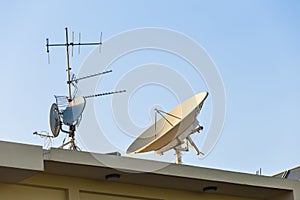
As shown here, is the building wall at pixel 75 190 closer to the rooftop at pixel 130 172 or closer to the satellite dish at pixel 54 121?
the rooftop at pixel 130 172

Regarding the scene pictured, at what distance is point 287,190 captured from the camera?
31.2 feet

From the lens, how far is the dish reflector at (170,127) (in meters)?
9.59

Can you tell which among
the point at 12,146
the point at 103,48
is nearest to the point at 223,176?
the point at 103,48

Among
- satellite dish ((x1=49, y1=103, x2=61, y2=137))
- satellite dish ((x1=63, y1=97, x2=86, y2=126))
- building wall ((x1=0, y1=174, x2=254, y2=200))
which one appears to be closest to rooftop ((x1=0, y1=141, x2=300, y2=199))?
building wall ((x1=0, y1=174, x2=254, y2=200))

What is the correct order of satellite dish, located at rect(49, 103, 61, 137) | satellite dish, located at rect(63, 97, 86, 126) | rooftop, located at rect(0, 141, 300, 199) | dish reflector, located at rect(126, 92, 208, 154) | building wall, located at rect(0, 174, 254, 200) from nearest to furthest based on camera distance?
rooftop, located at rect(0, 141, 300, 199) → building wall, located at rect(0, 174, 254, 200) → satellite dish, located at rect(49, 103, 61, 137) → satellite dish, located at rect(63, 97, 86, 126) → dish reflector, located at rect(126, 92, 208, 154)

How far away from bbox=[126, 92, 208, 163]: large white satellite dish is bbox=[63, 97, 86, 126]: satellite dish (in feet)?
3.84

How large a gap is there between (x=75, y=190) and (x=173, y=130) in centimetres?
201

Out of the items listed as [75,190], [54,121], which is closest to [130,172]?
[75,190]

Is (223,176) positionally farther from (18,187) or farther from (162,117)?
(18,187)

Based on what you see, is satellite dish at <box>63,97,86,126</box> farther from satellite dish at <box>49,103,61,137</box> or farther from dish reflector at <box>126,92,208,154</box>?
dish reflector at <box>126,92,208,154</box>

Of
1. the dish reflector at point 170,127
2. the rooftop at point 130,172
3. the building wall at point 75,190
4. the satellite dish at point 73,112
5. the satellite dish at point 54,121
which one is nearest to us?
the rooftop at point 130,172

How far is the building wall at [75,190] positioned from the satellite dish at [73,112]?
0.94 m

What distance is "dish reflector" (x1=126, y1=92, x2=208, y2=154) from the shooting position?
959 cm

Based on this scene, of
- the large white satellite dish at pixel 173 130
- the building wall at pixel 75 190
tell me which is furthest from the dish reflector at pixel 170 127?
the building wall at pixel 75 190
